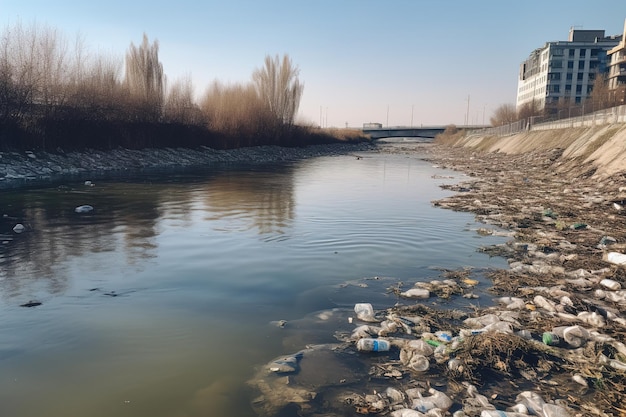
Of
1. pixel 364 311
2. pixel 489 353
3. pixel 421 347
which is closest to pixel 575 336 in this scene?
pixel 489 353

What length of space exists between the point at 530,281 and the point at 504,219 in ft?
17.2

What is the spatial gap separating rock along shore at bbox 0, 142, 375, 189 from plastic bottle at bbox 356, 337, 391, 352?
18.7 m

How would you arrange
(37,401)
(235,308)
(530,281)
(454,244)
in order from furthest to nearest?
(454,244), (530,281), (235,308), (37,401)

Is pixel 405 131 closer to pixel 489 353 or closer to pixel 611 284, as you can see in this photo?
pixel 611 284

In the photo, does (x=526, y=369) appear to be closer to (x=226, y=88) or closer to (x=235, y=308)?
(x=235, y=308)

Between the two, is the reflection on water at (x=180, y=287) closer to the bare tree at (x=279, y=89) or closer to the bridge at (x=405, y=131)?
the bare tree at (x=279, y=89)

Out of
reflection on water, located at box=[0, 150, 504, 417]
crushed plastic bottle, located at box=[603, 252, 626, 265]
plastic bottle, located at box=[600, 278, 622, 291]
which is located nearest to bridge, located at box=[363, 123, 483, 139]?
reflection on water, located at box=[0, 150, 504, 417]

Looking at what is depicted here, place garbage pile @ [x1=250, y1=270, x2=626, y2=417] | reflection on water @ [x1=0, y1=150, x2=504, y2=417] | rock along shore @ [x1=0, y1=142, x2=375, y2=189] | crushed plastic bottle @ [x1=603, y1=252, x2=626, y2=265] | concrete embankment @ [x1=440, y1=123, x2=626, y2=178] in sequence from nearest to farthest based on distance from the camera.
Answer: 1. garbage pile @ [x1=250, y1=270, x2=626, y2=417]
2. reflection on water @ [x1=0, y1=150, x2=504, y2=417]
3. crushed plastic bottle @ [x1=603, y1=252, x2=626, y2=265]
4. concrete embankment @ [x1=440, y1=123, x2=626, y2=178]
5. rock along shore @ [x1=0, y1=142, x2=375, y2=189]

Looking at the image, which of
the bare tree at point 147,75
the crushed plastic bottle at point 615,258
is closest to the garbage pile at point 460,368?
the crushed plastic bottle at point 615,258

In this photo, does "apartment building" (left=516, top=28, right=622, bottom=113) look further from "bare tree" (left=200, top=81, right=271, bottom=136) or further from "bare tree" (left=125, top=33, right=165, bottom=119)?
"bare tree" (left=125, top=33, right=165, bottom=119)

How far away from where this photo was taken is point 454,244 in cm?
905

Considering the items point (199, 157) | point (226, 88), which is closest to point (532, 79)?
point (226, 88)

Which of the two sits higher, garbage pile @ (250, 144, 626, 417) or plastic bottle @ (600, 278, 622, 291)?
plastic bottle @ (600, 278, 622, 291)

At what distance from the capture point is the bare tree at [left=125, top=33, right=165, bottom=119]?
37531mm
